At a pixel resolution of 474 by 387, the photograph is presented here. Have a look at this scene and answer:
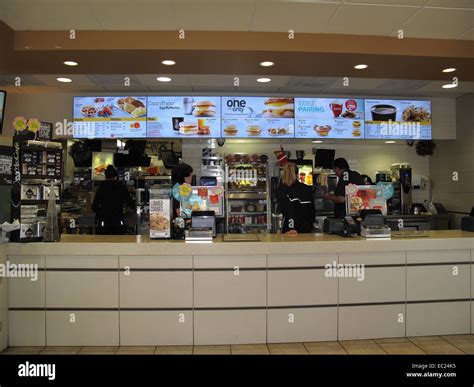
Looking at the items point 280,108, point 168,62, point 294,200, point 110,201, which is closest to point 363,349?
point 294,200

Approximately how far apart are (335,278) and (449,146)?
16.1ft

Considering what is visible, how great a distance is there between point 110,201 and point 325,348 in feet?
11.8

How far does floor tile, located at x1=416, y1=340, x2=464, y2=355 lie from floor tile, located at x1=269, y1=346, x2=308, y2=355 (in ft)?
3.58

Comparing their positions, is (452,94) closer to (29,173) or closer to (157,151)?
(157,151)

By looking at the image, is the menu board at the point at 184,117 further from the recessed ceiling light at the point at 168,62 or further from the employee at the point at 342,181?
the employee at the point at 342,181

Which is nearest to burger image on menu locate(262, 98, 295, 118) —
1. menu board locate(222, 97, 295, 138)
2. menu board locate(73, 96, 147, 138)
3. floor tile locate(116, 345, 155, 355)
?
menu board locate(222, 97, 295, 138)

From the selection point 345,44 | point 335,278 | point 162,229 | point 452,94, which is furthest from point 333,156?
point 162,229

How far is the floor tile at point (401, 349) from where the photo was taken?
324 centimetres

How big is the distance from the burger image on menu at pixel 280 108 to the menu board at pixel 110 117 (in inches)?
78.7

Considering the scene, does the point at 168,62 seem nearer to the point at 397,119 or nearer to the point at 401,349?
the point at 401,349

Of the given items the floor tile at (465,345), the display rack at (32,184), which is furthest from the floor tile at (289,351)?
the display rack at (32,184)

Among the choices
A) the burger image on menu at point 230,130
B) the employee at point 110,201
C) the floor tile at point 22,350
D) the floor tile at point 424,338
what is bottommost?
the floor tile at point 424,338

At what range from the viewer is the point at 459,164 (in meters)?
6.68

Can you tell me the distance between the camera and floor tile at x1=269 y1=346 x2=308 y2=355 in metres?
3.21
